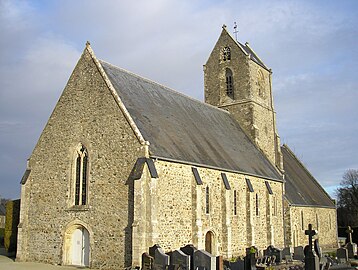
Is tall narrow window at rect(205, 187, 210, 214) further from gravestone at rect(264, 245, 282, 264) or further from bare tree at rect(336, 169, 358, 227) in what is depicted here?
bare tree at rect(336, 169, 358, 227)

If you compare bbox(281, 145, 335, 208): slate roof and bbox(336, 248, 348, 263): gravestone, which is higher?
bbox(281, 145, 335, 208): slate roof

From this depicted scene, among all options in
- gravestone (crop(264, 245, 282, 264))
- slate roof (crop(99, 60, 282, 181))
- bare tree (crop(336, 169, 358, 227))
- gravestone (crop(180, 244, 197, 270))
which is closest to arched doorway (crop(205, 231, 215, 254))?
gravestone (crop(264, 245, 282, 264))

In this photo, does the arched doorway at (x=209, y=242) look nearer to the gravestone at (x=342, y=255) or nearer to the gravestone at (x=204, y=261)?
the gravestone at (x=204, y=261)

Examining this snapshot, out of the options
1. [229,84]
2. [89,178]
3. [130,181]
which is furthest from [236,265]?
[229,84]

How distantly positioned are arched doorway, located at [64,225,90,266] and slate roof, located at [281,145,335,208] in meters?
17.8

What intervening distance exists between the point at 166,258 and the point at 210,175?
24.8 ft

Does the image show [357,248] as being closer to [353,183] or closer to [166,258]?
[166,258]

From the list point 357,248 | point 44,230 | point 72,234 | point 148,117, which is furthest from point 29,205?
point 357,248

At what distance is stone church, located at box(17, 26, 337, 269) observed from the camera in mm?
19422

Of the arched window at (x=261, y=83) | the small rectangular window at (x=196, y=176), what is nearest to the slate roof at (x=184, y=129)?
the small rectangular window at (x=196, y=176)

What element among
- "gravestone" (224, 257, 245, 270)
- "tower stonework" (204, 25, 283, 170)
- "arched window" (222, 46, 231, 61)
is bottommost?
"gravestone" (224, 257, 245, 270)

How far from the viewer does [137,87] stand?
80.7 feet

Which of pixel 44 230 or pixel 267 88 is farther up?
pixel 267 88

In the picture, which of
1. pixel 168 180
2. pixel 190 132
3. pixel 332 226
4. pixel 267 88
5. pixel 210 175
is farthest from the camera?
pixel 332 226
